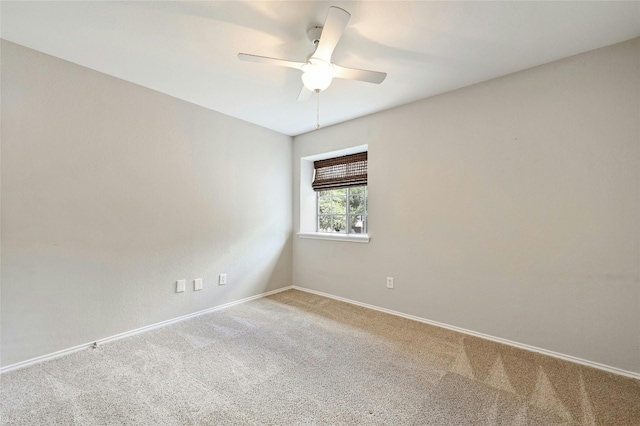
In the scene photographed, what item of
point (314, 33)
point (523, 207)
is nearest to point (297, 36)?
point (314, 33)

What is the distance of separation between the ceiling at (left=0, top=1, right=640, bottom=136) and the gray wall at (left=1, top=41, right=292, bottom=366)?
0.29 metres

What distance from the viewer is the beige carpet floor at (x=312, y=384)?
1458 millimetres

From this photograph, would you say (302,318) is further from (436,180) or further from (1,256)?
(1,256)

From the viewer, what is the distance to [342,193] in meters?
3.84

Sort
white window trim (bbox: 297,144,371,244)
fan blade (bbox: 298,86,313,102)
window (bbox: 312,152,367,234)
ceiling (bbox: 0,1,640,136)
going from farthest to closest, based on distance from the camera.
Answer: white window trim (bbox: 297,144,371,244)
window (bbox: 312,152,367,234)
fan blade (bbox: 298,86,313,102)
ceiling (bbox: 0,1,640,136)

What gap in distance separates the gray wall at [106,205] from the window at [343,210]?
46.5 inches

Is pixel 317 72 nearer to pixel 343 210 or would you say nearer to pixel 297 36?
pixel 297 36

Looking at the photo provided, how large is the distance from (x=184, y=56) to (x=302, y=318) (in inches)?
100.0

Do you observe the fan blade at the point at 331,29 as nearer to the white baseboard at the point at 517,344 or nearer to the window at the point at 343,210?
the window at the point at 343,210

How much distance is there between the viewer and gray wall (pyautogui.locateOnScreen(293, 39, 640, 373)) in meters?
1.87

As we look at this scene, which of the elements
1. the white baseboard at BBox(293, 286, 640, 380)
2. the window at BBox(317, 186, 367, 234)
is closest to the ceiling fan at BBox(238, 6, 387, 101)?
the window at BBox(317, 186, 367, 234)

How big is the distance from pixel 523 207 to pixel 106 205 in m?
3.44

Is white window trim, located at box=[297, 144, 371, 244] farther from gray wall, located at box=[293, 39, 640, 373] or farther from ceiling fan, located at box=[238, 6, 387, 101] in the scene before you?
ceiling fan, located at box=[238, 6, 387, 101]

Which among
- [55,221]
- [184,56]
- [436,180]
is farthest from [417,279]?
[55,221]
